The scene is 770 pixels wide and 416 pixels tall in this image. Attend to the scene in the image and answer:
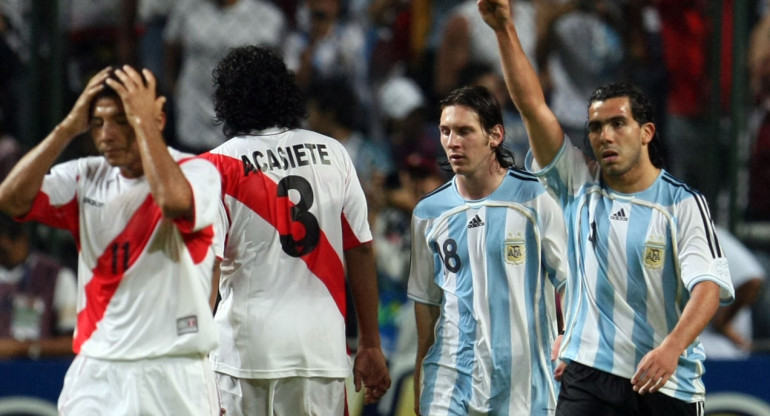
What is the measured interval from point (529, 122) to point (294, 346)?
1321 millimetres

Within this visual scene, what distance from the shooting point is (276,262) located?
4.58 m

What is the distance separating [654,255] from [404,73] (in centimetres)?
432

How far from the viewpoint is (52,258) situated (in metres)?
6.95

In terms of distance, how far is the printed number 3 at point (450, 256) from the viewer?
478cm

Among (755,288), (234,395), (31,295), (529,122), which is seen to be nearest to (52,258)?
(31,295)

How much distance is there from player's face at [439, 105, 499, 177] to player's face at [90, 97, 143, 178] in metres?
1.43

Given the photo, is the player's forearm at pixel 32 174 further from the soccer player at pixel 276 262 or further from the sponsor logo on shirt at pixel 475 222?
the sponsor logo on shirt at pixel 475 222

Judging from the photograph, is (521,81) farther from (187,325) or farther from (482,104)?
(187,325)

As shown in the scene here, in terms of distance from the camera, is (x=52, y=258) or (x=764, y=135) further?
(x=764, y=135)

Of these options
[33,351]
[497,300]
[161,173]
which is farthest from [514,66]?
[33,351]

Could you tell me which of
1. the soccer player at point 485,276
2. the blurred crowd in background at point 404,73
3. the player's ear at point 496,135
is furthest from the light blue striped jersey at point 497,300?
the blurred crowd in background at point 404,73

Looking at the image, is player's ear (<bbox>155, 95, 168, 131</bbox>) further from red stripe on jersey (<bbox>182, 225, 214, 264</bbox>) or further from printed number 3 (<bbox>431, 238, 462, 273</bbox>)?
printed number 3 (<bbox>431, 238, 462, 273</bbox>)

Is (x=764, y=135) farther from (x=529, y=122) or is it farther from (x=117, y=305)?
(x=117, y=305)

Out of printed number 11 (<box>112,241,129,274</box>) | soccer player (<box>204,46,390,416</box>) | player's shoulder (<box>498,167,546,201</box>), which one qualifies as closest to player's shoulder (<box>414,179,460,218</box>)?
player's shoulder (<box>498,167,546,201</box>)
